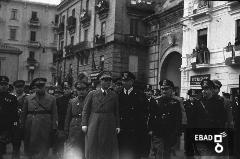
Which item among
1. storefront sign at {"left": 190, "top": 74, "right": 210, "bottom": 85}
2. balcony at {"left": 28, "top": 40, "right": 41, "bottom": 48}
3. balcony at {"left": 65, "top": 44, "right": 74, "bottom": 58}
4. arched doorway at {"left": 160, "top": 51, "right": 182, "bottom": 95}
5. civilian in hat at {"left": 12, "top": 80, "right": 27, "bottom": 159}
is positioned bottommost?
civilian in hat at {"left": 12, "top": 80, "right": 27, "bottom": 159}

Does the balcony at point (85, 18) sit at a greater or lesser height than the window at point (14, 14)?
lesser

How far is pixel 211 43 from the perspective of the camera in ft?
76.9

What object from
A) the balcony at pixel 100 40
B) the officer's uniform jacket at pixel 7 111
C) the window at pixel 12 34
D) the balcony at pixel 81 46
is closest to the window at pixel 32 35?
the window at pixel 12 34

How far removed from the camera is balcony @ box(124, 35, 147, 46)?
109 feet

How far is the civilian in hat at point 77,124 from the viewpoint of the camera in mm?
9172

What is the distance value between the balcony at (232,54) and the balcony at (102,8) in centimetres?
1517

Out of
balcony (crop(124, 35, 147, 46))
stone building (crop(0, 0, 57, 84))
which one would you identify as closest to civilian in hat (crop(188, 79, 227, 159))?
balcony (crop(124, 35, 147, 46))

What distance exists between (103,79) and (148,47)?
26133 millimetres

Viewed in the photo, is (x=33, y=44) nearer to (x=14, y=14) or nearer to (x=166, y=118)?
(x=14, y=14)

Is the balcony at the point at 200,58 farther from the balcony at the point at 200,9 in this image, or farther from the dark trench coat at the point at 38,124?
the dark trench coat at the point at 38,124

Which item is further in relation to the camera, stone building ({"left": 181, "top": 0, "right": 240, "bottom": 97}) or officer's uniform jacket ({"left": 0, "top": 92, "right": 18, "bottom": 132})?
stone building ({"left": 181, "top": 0, "right": 240, "bottom": 97})

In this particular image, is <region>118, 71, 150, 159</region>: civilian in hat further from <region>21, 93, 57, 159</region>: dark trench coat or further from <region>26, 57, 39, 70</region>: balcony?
<region>26, 57, 39, 70</region>: balcony

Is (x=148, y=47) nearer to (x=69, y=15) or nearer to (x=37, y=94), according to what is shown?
(x=69, y=15)

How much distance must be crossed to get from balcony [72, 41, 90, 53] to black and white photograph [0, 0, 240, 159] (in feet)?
0.33
